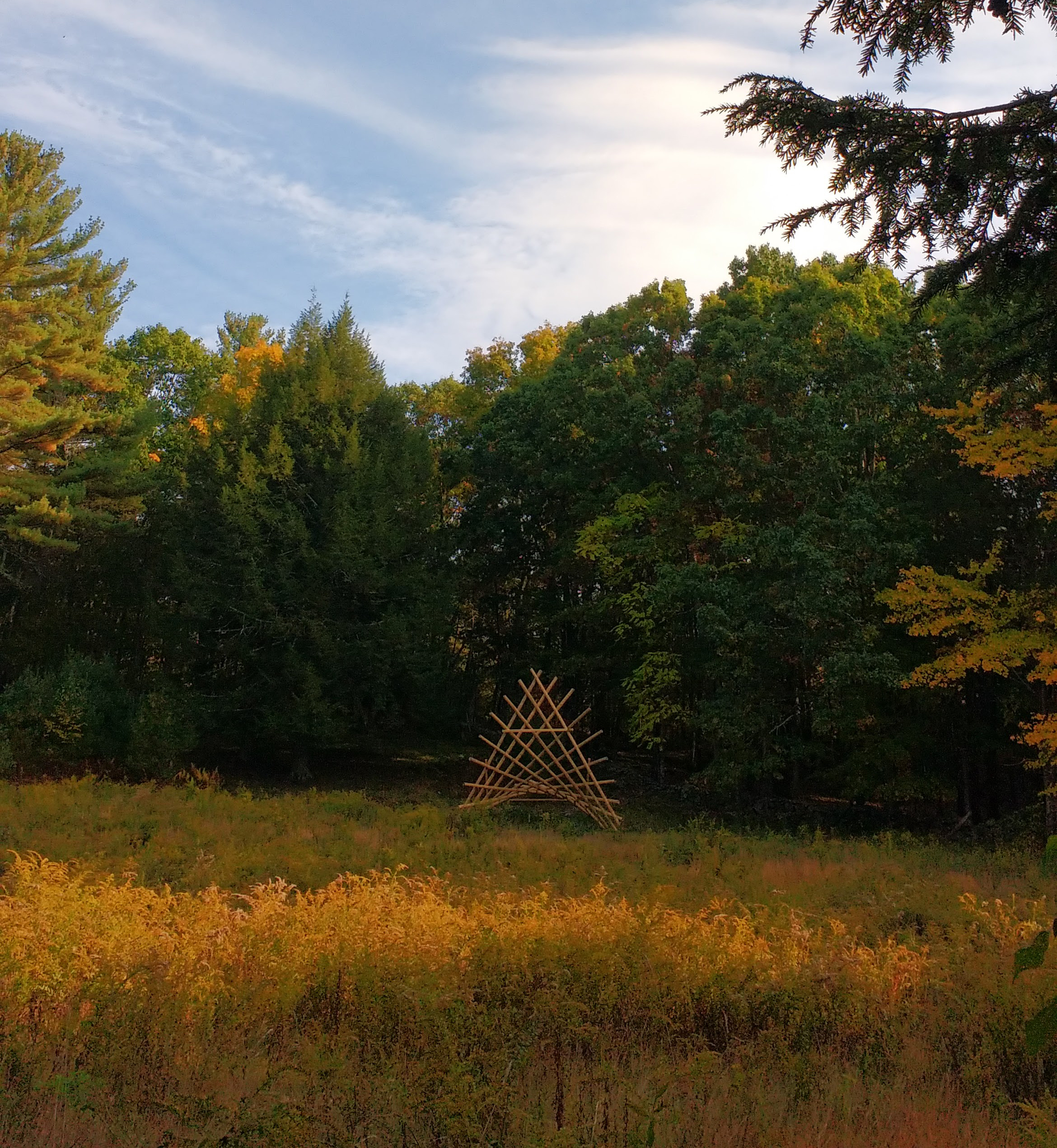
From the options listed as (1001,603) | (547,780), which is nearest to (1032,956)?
(1001,603)

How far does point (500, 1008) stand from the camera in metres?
6.23

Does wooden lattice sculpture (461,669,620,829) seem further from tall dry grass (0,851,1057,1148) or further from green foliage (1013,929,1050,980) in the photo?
green foliage (1013,929,1050,980)

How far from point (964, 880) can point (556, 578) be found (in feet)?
70.7

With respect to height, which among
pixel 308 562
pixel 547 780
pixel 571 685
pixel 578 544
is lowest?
pixel 547 780

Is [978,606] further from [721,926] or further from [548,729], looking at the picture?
[721,926]

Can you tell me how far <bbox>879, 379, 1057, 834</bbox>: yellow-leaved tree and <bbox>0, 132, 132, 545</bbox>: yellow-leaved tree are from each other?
72.7ft

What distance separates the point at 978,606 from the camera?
57.7 feet

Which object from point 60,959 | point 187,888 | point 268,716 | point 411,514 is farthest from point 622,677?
point 60,959

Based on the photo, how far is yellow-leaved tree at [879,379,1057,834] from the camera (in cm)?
1534

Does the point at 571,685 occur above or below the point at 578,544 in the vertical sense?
below

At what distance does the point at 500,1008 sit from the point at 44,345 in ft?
90.6

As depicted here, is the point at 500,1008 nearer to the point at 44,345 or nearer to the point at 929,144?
the point at 929,144

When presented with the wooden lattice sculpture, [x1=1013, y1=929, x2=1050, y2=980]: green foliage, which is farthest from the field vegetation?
the wooden lattice sculpture

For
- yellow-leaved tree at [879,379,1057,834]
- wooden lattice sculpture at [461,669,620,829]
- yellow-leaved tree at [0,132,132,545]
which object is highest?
yellow-leaved tree at [0,132,132,545]
